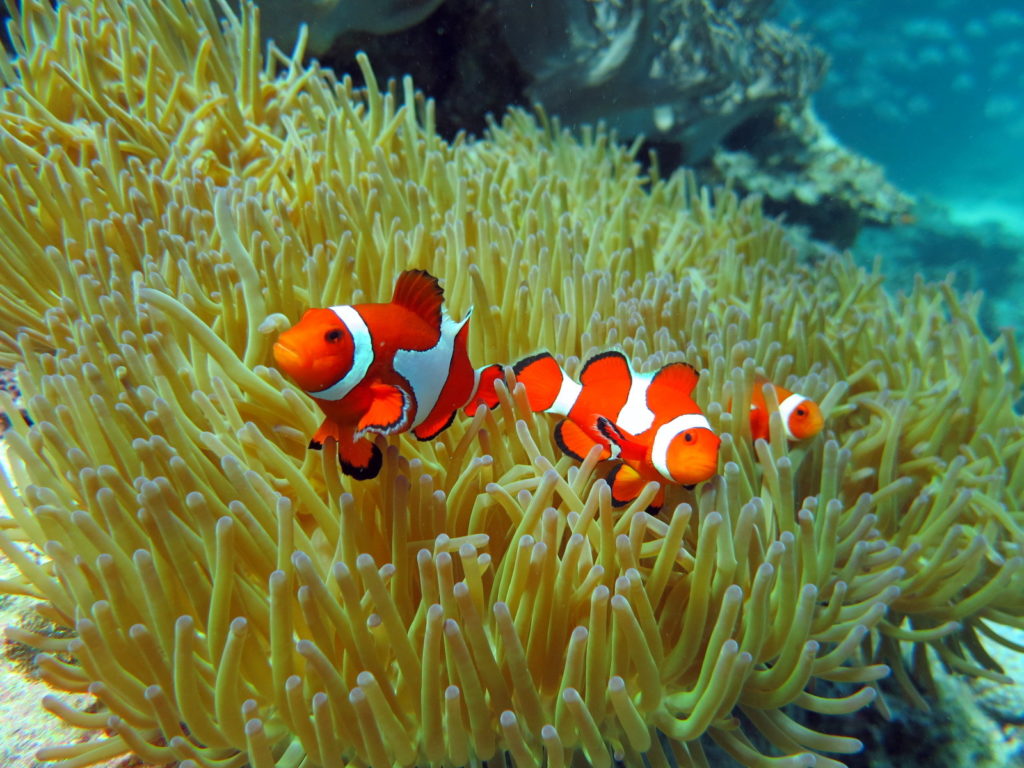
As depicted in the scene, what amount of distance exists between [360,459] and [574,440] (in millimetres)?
409

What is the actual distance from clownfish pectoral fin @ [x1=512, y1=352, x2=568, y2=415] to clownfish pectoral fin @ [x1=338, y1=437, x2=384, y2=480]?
35 cm

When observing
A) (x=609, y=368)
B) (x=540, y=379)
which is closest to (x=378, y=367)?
(x=540, y=379)

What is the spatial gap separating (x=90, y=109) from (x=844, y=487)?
2.25 metres

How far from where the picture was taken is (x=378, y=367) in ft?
2.89

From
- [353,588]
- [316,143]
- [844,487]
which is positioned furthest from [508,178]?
[353,588]

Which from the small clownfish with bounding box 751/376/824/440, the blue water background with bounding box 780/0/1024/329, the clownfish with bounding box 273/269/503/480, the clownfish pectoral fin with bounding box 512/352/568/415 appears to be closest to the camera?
the clownfish with bounding box 273/269/503/480

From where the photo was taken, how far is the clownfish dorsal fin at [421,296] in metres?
0.96

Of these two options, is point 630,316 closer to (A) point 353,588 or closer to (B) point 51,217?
(A) point 353,588

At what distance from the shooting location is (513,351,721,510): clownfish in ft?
3.42

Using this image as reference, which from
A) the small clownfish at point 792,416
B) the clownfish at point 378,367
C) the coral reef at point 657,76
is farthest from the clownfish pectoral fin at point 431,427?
the coral reef at point 657,76

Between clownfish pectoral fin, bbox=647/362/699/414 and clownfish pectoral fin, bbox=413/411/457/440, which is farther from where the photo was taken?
clownfish pectoral fin, bbox=647/362/699/414

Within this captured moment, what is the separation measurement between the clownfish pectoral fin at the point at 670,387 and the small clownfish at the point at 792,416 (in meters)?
0.22

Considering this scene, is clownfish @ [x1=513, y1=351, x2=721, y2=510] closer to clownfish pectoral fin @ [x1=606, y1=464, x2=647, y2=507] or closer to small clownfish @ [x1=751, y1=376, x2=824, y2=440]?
clownfish pectoral fin @ [x1=606, y1=464, x2=647, y2=507]

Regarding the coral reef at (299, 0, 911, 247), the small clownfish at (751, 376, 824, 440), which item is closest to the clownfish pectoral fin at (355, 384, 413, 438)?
the small clownfish at (751, 376, 824, 440)
